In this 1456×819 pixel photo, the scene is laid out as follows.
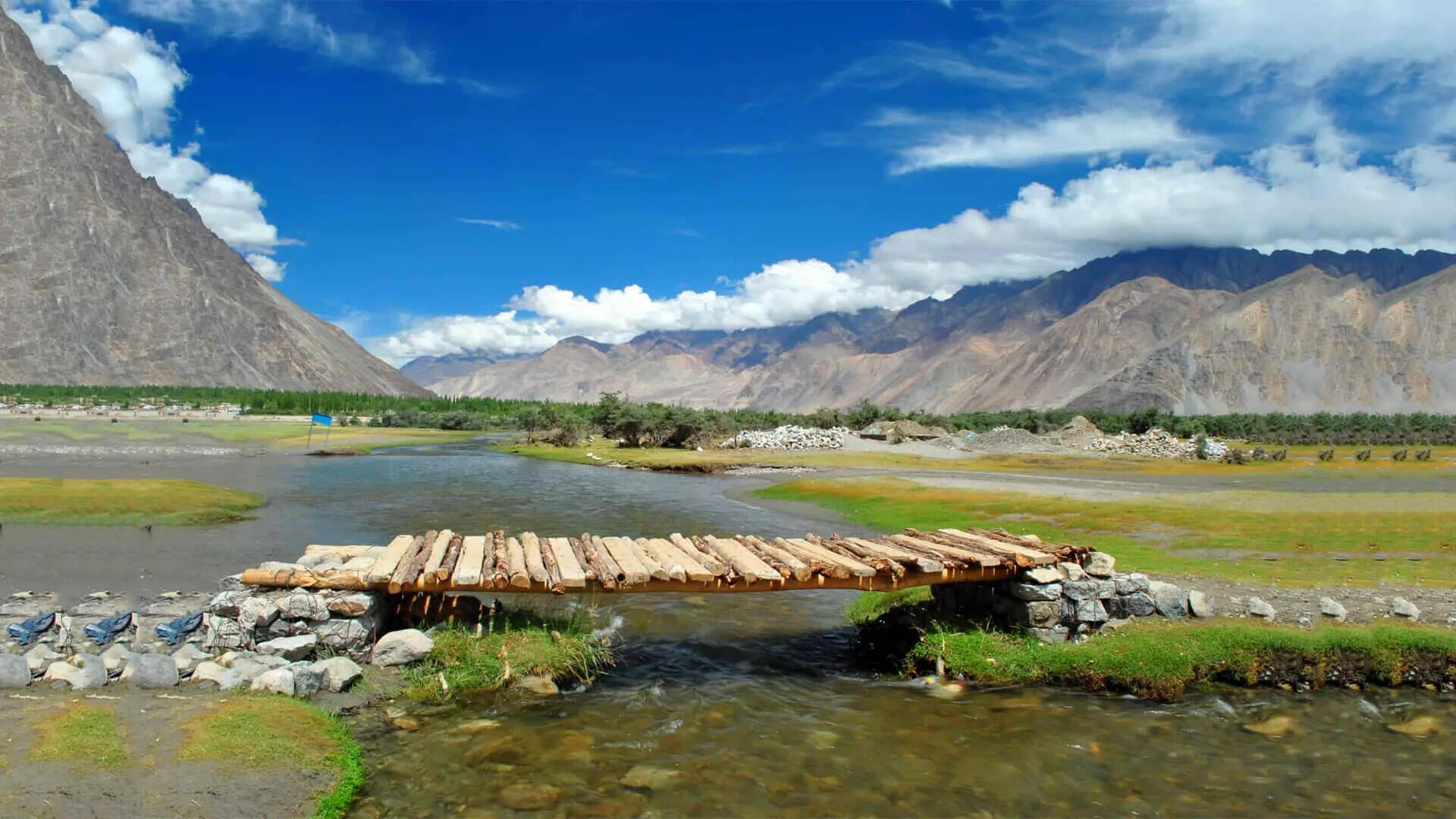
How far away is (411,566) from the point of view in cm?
1202

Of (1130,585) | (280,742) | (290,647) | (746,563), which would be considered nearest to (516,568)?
(290,647)

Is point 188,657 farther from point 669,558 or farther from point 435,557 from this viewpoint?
point 669,558

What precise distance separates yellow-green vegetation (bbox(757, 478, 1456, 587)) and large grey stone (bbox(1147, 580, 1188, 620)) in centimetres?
346

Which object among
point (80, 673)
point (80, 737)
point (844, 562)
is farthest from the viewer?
point (844, 562)

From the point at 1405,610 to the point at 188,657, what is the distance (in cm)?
1836

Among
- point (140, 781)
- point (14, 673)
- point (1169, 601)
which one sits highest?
point (1169, 601)

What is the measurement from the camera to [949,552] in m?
13.3

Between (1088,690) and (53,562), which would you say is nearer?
(1088,690)

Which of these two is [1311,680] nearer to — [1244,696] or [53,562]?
[1244,696]

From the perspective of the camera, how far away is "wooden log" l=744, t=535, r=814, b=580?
12328 mm

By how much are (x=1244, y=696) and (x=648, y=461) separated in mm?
49673

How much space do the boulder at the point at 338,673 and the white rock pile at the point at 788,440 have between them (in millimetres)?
65120

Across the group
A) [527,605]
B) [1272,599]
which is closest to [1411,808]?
[1272,599]

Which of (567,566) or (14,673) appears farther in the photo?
(567,566)
